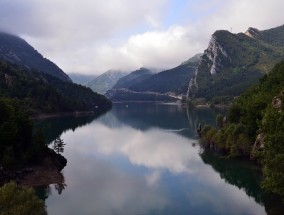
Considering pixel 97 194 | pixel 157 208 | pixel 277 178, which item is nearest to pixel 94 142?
pixel 97 194

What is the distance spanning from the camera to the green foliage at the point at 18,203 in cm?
5141

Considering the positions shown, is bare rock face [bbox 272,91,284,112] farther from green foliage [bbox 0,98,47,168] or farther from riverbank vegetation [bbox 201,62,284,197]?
green foliage [bbox 0,98,47,168]

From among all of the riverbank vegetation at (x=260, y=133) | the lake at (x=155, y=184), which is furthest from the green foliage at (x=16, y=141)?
the riverbank vegetation at (x=260, y=133)

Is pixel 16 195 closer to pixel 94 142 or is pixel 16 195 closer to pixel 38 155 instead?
pixel 38 155

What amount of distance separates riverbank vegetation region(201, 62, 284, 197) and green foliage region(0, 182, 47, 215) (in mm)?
37196

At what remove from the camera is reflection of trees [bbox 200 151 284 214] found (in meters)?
77.0

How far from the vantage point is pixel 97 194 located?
288ft

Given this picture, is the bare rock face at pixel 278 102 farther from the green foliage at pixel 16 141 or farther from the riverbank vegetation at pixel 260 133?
the green foliage at pixel 16 141

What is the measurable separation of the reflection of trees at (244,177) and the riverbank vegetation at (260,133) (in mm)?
2988

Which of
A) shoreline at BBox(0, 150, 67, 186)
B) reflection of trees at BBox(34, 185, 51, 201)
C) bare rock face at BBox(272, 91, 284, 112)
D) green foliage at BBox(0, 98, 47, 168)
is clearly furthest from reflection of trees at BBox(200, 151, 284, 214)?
green foliage at BBox(0, 98, 47, 168)

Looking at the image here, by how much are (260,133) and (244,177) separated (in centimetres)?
1346

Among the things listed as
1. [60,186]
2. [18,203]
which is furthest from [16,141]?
[18,203]

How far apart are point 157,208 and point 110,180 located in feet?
84.1

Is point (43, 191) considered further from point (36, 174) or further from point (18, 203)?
point (18, 203)
